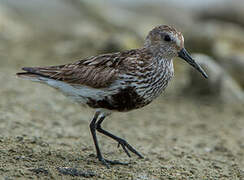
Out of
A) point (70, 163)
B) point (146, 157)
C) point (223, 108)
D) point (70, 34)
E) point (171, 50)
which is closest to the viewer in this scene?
point (70, 163)

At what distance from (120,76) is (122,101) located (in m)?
0.31

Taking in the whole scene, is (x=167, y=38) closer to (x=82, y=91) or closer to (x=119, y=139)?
(x=82, y=91)

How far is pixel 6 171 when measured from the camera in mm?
5160

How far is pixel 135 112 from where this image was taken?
933 cm

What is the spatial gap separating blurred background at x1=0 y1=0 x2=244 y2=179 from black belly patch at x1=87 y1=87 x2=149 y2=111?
79 cm

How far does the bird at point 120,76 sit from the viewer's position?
19.3 feet

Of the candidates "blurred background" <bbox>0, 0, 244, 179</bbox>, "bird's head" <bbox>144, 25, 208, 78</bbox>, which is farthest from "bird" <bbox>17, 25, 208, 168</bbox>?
"blurred background" <bbox>0, 0, 244, 179</bbox>

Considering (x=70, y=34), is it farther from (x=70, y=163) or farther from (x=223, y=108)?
(x=70, y=163)

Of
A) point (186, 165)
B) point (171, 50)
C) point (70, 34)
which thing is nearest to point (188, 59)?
point (171, 50)

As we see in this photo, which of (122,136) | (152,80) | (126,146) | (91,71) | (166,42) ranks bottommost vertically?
(126,146)

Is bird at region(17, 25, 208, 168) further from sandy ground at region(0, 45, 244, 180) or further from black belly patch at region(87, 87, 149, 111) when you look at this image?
sandy ground at region(0, 45, 244, 180)

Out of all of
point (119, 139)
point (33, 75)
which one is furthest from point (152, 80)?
point (33, 75)

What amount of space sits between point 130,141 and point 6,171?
291 cm

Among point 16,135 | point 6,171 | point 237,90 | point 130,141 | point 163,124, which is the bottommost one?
point 6,171
